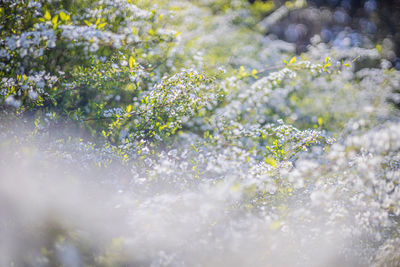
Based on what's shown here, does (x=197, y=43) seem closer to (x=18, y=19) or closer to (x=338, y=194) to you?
(x=18, y=19)

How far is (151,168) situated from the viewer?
2566 mm

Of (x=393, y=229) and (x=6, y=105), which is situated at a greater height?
(x=6, y=105)

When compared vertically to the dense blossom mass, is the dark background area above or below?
above

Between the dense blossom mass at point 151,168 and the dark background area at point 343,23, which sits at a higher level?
the dark background area at point 343,23

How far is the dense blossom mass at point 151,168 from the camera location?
6.44 feet

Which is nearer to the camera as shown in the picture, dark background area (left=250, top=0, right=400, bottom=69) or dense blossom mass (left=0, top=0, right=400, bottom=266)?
dense blossom mass (left=0, top=0, right=400, bottom=266)

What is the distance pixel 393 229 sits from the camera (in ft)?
7.36

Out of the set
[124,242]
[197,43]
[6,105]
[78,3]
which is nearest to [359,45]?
[197,43]

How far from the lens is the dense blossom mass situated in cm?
196

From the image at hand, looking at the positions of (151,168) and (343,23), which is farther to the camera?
(343,23)

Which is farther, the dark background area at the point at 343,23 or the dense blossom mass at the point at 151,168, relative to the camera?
the dark background area at the point at 343,23

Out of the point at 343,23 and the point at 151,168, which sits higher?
the point at 343,23

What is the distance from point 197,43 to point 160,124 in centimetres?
171

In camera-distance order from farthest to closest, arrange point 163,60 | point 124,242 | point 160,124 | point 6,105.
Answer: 1. point 163,60
2. point 160,124
3. point 6,105
4. point 124,242
